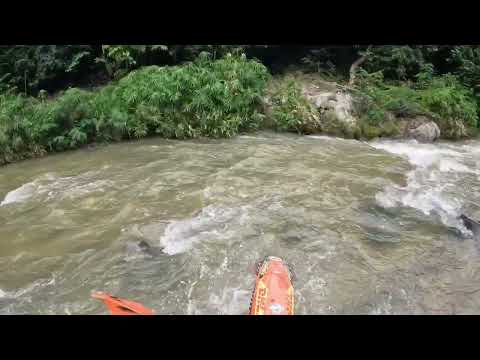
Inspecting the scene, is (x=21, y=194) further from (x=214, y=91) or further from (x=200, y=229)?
(x=214, y=91)

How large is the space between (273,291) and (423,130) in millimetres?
8160

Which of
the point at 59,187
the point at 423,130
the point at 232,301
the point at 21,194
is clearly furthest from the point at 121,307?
the point at 423,130

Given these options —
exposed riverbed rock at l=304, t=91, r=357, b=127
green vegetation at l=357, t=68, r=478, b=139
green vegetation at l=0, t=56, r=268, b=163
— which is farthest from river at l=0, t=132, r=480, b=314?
green vegetation at l=357, t=68, r=478, b=139

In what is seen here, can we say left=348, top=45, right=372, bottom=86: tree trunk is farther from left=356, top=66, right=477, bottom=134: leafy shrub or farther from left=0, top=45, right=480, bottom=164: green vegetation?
left=356, top=66, right=477, bottom=134: leafy shrub

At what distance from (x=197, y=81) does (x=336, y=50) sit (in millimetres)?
5411

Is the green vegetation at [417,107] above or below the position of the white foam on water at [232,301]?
above

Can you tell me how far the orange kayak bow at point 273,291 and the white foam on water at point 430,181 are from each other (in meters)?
2.64

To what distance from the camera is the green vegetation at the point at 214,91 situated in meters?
10.2

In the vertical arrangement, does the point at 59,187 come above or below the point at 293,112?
below

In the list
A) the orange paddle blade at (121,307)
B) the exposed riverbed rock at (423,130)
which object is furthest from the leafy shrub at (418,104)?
the orange paddle blade at (121,307)

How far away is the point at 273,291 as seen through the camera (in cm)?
439

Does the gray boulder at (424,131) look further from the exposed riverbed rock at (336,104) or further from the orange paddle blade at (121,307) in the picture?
the orange paddle blade at (121,307)

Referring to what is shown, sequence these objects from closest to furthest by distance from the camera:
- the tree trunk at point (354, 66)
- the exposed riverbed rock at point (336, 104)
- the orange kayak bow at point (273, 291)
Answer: the orange kayak bow at point (273, 291) < the exposed riverbed rock at point (336, 104) < the tree trunk at point (354, 66)
